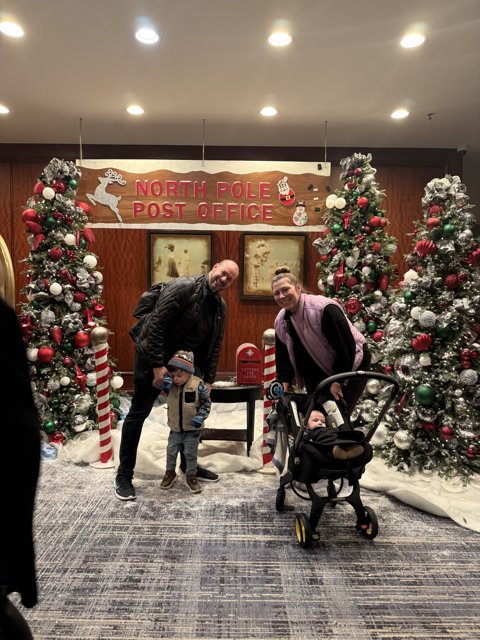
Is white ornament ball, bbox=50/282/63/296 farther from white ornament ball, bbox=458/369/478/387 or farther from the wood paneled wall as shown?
white ornament ball, bbox=458/369/478/387

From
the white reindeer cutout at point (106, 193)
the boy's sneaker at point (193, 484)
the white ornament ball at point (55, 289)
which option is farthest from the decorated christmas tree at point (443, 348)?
the white reindeer cutout at point (106, 193)

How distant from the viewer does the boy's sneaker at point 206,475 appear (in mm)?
3434

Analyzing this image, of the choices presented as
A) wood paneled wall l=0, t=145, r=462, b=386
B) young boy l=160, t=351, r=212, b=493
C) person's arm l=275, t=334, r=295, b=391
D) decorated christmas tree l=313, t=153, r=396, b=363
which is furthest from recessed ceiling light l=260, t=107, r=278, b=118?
young boy l=160, t=351, r=212, b=493

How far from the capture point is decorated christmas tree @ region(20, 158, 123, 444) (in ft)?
13.5

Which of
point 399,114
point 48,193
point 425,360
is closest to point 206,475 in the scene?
point 425,360

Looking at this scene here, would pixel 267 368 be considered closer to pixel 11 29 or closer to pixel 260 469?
pixel 260 469

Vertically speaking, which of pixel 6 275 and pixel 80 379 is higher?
pixel 6 275

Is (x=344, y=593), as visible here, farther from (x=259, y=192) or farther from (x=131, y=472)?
(x=259, y=192)

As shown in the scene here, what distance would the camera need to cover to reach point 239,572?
2291 mm

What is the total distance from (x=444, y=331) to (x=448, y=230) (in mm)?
789

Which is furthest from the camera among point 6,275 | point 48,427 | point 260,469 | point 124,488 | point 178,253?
point 178,253

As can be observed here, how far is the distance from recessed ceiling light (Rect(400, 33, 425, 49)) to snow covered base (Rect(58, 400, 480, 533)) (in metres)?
3.34

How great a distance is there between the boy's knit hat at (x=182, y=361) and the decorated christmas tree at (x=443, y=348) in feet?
5.77

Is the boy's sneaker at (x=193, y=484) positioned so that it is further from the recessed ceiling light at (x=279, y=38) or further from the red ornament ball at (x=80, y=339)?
the recessed ceiling light at (x=279, y=38)
